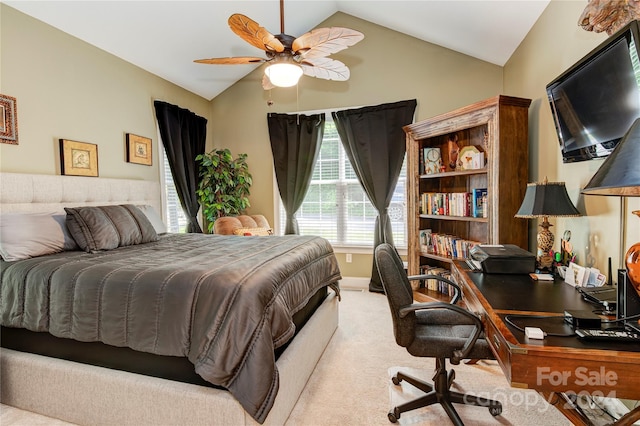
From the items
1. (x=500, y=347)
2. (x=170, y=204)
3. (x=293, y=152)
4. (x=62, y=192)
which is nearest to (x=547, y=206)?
(x=500, y=347)

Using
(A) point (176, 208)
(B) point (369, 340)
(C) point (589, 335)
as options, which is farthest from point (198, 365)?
(A) point (176, 208)

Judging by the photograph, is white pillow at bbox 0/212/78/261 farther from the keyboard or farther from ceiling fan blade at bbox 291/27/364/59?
the keyboard

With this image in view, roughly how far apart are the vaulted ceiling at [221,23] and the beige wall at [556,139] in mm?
264

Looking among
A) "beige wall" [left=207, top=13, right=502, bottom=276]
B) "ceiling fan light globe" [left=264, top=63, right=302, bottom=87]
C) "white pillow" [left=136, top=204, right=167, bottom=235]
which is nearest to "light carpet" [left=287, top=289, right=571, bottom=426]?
"beige wall" [left=207, top=13, right=502, bottom=276]

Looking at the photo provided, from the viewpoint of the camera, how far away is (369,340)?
9.37ft

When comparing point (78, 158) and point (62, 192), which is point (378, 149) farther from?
point (62, 192)

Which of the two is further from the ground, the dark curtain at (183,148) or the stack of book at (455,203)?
the dark curtain at (183,148)

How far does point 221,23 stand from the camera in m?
3.49

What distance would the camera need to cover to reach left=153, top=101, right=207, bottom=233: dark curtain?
3967 mm

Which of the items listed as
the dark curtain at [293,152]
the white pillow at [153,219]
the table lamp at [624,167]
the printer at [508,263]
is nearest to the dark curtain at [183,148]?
the white pillow at [153,219]

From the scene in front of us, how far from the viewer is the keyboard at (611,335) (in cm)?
101

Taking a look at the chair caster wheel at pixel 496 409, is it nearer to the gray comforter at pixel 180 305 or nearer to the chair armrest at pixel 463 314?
the chair armrest at pixel 463 314

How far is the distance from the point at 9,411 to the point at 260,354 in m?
1.70

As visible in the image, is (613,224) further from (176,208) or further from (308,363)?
(176,208)
